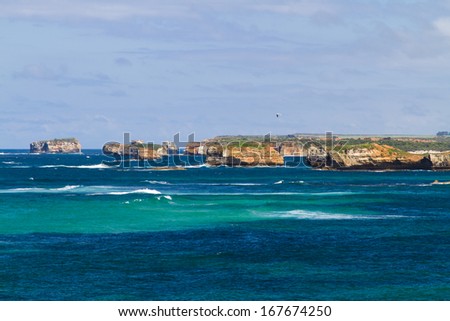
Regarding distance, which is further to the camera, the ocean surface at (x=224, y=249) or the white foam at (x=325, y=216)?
the white foam at (x=325, y=216)

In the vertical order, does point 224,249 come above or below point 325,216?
below

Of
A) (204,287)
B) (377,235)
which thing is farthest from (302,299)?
(377,235)

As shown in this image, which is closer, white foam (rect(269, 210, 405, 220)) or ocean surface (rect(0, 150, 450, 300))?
ocean surface (rect(0, 150, 450, 300))

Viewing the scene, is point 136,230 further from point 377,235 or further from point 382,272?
point 382,272

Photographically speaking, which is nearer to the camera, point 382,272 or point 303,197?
point 382,272

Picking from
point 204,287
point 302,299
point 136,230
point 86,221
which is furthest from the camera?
point 86,221

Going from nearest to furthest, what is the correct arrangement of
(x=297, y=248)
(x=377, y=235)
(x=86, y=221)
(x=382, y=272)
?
(x=382, y=272), (x=297, y=248), (x=377, y=235), (x=86, y=221)

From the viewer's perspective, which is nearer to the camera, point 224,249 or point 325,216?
point 224,249
